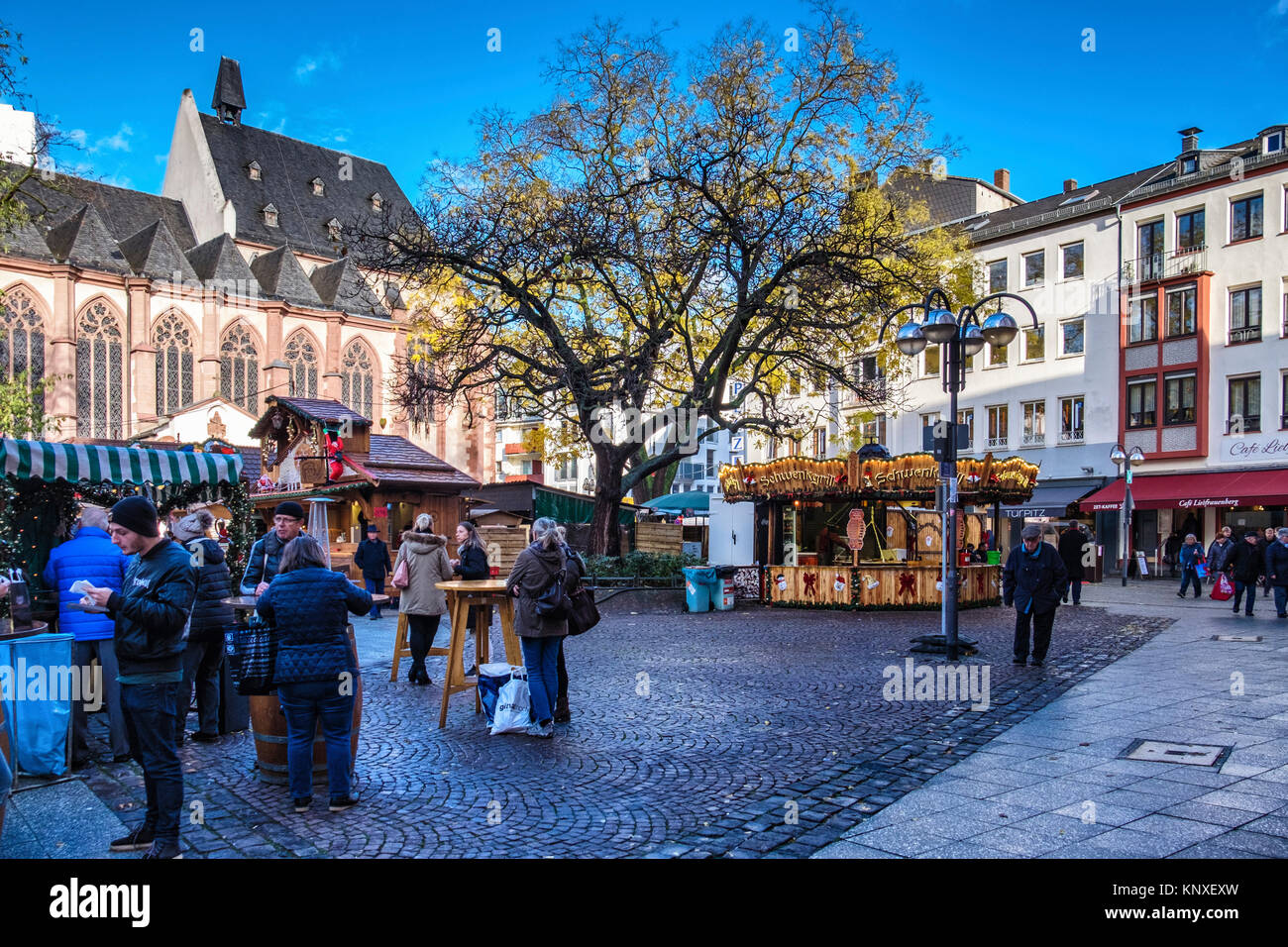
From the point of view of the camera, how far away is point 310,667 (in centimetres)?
561

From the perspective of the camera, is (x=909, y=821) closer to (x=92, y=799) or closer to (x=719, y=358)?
(x=92, y=799)

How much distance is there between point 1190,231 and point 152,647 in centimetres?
3909

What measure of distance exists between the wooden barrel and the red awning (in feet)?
104

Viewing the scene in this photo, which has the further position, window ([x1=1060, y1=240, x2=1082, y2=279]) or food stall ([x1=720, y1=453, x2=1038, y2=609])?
window ([x1=1060, y1=240, x2=1082, y2=279])

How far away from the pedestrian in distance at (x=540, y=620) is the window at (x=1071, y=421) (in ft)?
116

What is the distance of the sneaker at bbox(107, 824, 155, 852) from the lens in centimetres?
499

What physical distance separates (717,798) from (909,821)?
118 centimetres

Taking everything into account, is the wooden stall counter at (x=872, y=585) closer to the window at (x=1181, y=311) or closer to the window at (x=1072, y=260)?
the window at (x=1181, y=311)

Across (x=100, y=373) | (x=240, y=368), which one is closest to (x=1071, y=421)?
(x=240, y=368)

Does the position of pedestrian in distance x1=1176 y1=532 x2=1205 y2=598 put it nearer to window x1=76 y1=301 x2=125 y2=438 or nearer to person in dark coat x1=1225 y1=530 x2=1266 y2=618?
person in dark coat x1=1225 y1=530 x2=1266 y2=618

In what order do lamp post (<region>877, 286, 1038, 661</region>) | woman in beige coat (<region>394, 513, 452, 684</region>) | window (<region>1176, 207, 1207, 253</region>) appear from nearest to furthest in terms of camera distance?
woman in beige coat (<region>394, 513, 452, 684</region>) < lamp post (<region>877, 286, 1038, 661</region>) < window (<region>1176, 207, 1207, 253</region>)

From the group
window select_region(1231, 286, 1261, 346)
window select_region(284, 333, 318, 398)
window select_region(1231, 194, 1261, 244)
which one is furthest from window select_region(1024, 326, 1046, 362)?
window select_region(284, 333, 318, 398)

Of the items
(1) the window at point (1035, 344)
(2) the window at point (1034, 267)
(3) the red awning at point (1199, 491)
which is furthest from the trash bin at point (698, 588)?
(2) the window at point (1034, 267)

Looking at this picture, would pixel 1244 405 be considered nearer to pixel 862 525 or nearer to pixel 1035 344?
pixel 1035 344
